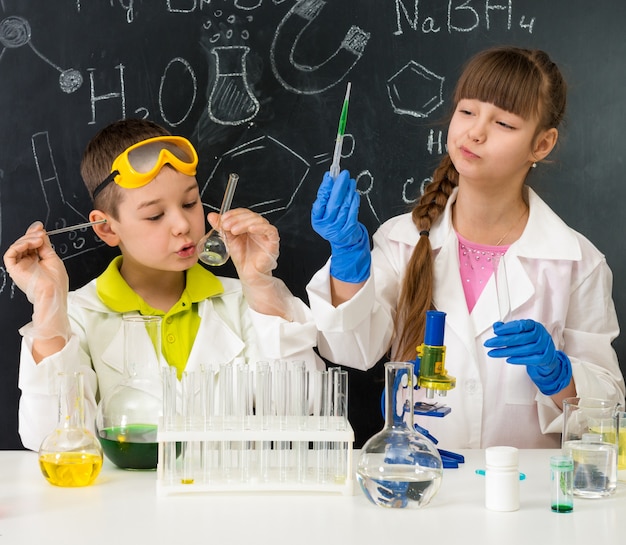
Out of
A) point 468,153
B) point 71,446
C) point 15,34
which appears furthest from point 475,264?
point 15,34

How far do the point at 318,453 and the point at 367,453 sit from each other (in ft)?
0.44

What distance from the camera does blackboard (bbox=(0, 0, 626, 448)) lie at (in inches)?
108

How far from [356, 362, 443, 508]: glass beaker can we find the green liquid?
0.48 meters

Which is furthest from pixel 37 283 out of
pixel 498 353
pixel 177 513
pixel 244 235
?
pixel 498 353

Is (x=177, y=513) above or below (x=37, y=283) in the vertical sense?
below

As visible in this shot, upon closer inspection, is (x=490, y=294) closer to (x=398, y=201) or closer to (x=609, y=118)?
(x=398, y=201)

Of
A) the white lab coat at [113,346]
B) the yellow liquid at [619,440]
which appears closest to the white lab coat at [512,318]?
the white lab coat at [113,346]

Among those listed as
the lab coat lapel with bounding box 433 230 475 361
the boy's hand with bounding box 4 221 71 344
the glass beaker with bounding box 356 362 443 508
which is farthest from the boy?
the glass beaker with bounding box 356 362 443 508

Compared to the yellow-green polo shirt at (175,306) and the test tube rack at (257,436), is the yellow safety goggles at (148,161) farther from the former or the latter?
the test tube rack at (257,436)

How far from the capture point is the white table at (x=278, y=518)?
56.4 inches

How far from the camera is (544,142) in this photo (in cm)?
250

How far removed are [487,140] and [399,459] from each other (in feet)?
3.79

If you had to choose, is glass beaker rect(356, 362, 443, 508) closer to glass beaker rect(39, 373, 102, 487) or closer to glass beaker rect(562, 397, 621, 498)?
glass beaker rect(562, 397, 621, 498)

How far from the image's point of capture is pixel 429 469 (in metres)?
1.55
